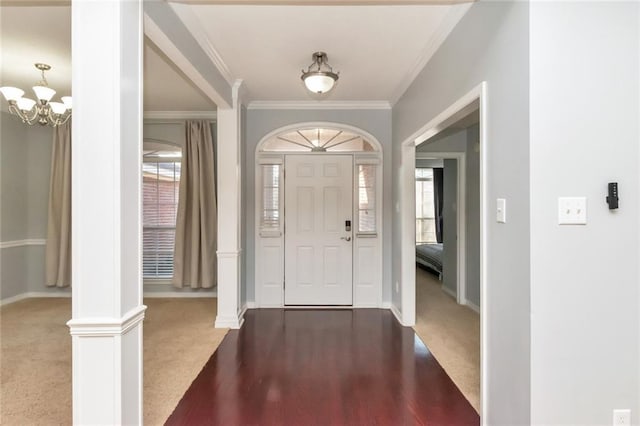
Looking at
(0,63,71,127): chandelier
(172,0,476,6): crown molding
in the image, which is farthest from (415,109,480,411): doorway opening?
(0,63,71,127): chandelier

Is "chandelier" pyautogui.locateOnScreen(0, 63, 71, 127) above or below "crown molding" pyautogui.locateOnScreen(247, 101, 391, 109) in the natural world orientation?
below

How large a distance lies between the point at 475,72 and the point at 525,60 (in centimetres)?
53

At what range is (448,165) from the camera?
5.54m

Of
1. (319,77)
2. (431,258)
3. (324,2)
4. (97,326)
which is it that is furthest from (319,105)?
(431,258)

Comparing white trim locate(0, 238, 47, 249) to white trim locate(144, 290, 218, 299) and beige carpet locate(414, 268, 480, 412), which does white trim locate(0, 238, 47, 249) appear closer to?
white trim locate(144, 290, 218, 299)

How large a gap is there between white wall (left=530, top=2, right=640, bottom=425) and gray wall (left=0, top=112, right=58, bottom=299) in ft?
19.5

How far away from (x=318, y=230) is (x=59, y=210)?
12.2ft

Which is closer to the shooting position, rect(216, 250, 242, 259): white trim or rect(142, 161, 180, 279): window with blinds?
rect(216, 250, 242, 259): white trim

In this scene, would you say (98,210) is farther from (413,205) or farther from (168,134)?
(168,134)

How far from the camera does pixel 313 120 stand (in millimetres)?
4383

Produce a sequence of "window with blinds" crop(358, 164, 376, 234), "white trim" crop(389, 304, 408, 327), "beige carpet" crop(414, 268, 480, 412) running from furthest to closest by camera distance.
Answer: "window with blinds" crop(358, 164, 376, 234) → "white trim" crop(389, 304, 408, 327) → "beige carpet" crop(414, 268, 480, 412)

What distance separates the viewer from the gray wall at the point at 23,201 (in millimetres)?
4582

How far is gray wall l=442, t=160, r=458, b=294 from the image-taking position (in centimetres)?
505

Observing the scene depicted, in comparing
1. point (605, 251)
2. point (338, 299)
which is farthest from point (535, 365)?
point (338, 299)
